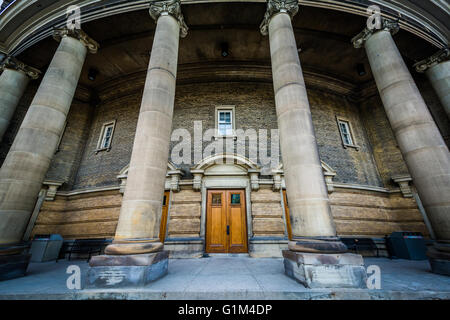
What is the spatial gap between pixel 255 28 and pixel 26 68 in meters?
11.4

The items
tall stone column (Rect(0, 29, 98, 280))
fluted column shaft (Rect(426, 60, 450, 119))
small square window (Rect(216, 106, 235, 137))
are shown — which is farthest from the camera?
small square window (Rect(216, 106, 235, 137))

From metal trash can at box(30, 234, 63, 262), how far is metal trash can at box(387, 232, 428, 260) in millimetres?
15333

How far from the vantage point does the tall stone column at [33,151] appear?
500 centimetres

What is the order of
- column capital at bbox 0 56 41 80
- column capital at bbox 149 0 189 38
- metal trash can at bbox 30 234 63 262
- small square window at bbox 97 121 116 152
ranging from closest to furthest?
column capital at bbox 149 0 189 38 → metal trash can at bbox 30 234 63 262 → column capital at bbox 0 56 41 80 → small square window at bbox 97 121 116 152

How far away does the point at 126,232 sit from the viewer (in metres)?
3.96

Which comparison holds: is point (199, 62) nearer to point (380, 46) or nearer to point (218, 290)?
point (380, 46)

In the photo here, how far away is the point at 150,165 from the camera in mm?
4445

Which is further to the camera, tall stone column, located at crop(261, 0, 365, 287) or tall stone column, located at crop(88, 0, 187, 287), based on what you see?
tall stone column, located at crop(88, 0, 187, 287)

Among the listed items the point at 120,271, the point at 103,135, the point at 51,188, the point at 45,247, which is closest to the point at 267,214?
the point at 120,271

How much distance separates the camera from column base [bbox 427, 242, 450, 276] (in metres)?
4.44

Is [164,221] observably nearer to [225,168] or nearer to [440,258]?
[225,168]

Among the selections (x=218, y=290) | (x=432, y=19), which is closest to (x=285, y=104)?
(x=218, y=290)

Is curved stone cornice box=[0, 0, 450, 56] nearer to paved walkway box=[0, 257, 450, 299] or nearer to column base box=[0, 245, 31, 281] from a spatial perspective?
column base box=[0, 245, 31, 281]

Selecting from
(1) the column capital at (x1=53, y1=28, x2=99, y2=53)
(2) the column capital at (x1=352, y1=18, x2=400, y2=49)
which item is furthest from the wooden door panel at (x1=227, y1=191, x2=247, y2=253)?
(1) the column capital at (x1=53, y1=28, x2=99, y2=53)
